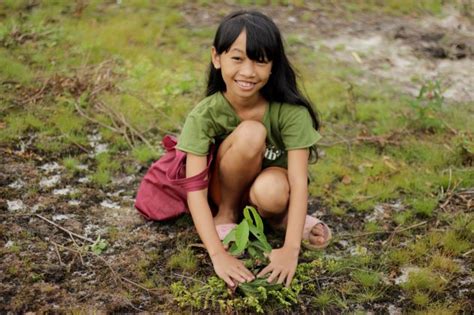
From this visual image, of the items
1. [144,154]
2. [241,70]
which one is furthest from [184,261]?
[144,154]

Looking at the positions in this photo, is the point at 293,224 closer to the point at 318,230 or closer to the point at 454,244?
the point at 318,230

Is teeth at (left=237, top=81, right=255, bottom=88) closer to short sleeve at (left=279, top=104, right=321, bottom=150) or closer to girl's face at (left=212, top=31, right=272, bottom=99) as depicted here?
girl's face at (left=212, top=31, right=272, bottom=99)

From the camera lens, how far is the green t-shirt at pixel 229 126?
8.65ft

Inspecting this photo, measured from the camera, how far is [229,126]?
273cm

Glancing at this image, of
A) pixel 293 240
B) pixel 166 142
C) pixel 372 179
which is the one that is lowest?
pixel 372 179

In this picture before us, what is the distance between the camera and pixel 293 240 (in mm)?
2520

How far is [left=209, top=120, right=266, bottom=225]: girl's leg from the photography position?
259cm

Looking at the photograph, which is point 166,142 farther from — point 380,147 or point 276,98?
point 380,147

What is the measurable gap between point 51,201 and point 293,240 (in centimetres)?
140

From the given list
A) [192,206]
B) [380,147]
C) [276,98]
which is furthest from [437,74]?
[192,206]

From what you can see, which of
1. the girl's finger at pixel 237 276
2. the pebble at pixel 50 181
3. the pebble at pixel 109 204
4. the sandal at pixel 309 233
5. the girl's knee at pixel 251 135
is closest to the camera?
the girl's finger at pixel 237 276

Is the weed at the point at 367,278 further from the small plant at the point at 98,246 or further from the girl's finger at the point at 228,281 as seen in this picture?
the small plant at the point at 98,246

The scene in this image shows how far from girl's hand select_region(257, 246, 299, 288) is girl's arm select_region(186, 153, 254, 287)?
0.09 meters

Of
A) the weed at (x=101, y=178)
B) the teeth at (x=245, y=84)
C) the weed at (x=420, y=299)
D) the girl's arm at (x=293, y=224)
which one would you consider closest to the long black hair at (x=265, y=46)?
the teeth at (x=245, y=84)
